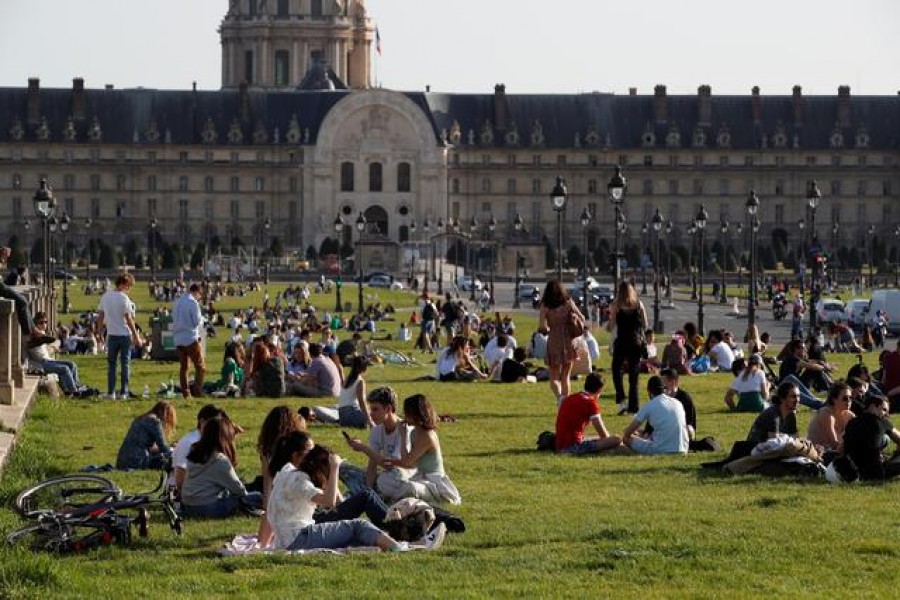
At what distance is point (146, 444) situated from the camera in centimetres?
1817

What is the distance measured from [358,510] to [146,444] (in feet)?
12.7

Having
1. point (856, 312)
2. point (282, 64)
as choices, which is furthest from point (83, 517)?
point (282, 64)

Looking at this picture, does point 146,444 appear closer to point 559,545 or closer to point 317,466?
point 317,466

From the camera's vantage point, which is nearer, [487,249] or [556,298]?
[556,298]

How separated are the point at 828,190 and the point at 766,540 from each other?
108m

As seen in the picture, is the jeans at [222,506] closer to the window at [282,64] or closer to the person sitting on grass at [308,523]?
the person sitting on grass at [308,523]

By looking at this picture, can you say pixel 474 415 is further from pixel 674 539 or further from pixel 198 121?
pixel 198 121

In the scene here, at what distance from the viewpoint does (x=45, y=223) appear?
43094 mm

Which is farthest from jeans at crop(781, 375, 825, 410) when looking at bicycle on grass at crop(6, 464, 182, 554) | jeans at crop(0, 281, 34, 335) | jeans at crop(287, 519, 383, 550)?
jeans at crop(287, 519, 383, 550)

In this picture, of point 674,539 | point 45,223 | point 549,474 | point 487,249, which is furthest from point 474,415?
point 487,249

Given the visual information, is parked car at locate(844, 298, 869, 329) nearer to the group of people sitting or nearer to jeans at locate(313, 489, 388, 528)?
the group of people sitting

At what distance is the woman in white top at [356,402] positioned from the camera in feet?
72.0

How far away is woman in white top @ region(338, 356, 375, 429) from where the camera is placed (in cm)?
2194

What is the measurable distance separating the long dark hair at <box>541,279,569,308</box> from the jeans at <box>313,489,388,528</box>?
26.9 ft
